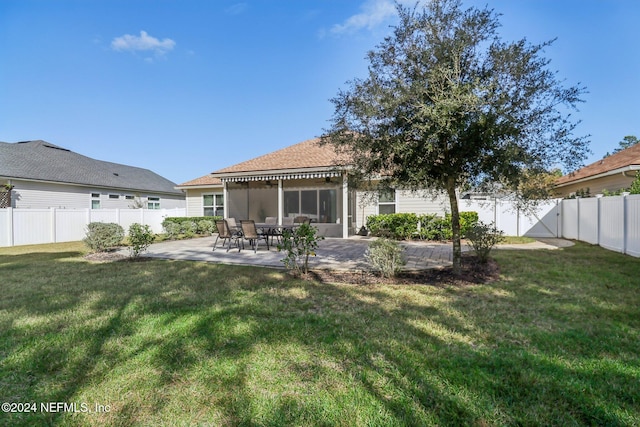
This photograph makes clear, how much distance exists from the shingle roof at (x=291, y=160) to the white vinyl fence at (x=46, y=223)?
22.4ft

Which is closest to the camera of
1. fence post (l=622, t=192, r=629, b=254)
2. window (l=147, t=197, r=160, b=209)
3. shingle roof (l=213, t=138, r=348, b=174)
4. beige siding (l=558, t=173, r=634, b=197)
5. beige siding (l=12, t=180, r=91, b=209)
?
fence post (l=622, t=192, r=629, b=254)

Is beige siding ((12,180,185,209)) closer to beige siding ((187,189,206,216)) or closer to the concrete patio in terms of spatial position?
beige siding ((187,189,206,216))

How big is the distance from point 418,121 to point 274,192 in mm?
14581

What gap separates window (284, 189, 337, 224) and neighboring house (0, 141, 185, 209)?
14.1 metres

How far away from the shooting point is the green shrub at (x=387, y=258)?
6855mm

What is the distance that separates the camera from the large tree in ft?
17.7

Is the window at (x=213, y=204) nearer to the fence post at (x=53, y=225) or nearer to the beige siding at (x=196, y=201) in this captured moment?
the beige siding at (x=196, y=201)

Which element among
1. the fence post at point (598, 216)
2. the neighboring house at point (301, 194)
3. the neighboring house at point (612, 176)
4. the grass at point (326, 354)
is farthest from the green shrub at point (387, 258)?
the fence post at point (598, 216)

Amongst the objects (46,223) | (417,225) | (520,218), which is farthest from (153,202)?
(520,218)

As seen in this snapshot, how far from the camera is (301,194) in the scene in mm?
17891

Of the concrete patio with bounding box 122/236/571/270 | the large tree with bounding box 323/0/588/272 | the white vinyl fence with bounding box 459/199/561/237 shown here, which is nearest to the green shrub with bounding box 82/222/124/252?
the concrete patio with bounding box 122/236/571/270

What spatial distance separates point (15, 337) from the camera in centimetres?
378

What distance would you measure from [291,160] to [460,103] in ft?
41.2

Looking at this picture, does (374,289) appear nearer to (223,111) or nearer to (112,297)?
(112,297)
